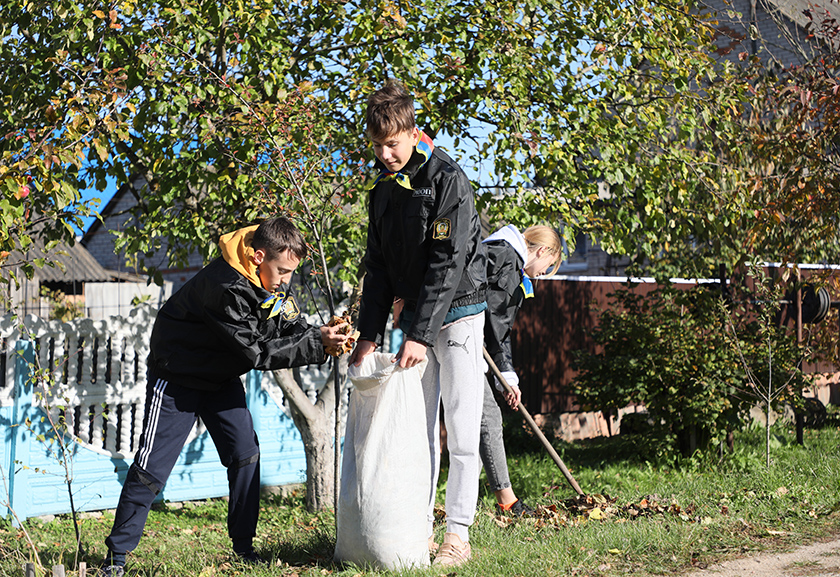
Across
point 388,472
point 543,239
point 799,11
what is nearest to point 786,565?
point 388,472

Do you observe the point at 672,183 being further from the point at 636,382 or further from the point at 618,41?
the point at 636,382

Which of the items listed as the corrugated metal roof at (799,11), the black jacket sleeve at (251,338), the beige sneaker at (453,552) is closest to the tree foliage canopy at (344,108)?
the corrugated metal roof at (799,11)

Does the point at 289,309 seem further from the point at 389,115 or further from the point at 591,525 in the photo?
the point at 591,525

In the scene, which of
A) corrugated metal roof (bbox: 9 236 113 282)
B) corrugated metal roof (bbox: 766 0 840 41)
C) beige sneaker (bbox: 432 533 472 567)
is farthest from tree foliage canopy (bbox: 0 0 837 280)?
corrugated metal roof (bbox: 9 236 113 282)

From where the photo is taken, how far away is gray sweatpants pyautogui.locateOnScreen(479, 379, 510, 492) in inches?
177

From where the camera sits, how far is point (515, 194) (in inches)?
214

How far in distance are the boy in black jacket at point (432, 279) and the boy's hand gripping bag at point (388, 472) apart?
143mm

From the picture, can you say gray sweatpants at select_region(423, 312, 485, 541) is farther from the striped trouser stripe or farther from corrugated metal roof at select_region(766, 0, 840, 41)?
corrugated metal roof at select_region(766, 0, 840, 41)

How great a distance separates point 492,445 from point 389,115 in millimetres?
2166

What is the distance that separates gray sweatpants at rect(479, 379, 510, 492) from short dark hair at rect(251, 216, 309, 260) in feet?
5.22

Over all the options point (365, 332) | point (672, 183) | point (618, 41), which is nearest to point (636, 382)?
point (672, 183)

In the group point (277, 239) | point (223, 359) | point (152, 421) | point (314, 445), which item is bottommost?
point (314, 445)

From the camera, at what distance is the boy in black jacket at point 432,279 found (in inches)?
123

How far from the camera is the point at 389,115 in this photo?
10.2ft
